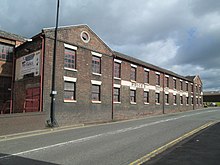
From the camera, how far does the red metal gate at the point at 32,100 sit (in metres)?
18.0

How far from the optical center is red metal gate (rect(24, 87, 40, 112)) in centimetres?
1798

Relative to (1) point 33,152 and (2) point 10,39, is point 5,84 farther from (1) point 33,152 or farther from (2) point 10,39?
(1) point 33,152

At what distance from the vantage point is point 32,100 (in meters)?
18.3

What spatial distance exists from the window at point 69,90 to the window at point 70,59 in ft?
4.88

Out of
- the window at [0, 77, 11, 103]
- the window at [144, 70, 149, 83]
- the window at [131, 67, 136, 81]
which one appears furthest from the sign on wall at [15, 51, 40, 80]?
the window at [144, 70, 149, 83]

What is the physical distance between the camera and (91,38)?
2253 centimetres

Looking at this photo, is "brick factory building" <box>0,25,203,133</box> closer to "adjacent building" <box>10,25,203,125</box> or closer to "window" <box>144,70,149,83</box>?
"adjacent building" <box>10,25,203,125</box>

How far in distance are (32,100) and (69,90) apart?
3130 millimetres

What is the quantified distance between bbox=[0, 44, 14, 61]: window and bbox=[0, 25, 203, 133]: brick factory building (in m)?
0.69

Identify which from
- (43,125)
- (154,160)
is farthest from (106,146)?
(43,125)

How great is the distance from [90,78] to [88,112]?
3.13 m

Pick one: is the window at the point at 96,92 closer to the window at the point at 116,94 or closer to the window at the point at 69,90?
the window at the point at 69,90

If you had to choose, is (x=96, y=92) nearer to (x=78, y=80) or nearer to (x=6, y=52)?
(x=78, y=80)

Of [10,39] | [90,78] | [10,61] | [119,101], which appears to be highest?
[10,39]
